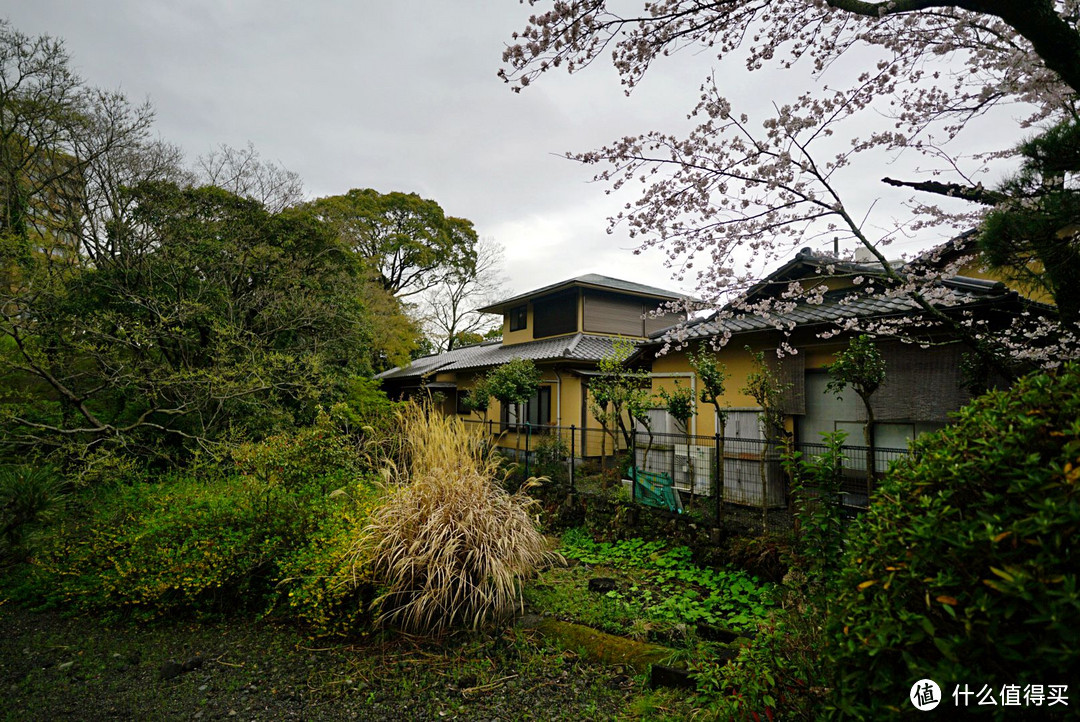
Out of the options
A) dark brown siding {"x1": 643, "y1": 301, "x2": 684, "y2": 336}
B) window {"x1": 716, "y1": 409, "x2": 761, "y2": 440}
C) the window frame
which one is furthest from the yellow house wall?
the window frame

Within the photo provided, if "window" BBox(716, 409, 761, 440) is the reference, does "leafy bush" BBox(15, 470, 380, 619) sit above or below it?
below

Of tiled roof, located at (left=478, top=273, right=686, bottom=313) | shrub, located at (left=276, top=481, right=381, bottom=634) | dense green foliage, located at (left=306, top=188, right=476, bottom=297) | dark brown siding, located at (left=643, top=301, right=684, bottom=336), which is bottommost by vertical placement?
shrub, located at (left=276, top=481, right=381, bottom=634)

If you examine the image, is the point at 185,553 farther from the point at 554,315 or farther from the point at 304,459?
the point at 554,315

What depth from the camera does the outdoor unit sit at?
21.0 ft

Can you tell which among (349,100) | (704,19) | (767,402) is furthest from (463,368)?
(704,19)

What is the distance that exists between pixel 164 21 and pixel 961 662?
27.1ft

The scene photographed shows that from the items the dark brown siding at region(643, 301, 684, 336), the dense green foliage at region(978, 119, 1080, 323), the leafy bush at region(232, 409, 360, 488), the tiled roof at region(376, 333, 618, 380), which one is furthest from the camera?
the dark brown siding at region(643, 301, 684, 336)

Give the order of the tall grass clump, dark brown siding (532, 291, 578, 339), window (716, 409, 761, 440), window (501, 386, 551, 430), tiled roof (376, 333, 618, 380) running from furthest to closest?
dark brown siding (532, 291, 578, 339), window (501, 386, 551, 430), tiled roof (376, 333, 618, 380), window (716, 409, 761, 440), the tall grass clump

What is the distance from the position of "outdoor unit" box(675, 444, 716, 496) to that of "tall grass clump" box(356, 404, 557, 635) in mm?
3095

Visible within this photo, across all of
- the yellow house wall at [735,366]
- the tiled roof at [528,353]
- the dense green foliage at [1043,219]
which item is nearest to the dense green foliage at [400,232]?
the tiled roof at [528,353]

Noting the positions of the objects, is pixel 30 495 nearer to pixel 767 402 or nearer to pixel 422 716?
pixel 422 716

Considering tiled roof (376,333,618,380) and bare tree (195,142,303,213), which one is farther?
tiled roof (376,333,618,380)

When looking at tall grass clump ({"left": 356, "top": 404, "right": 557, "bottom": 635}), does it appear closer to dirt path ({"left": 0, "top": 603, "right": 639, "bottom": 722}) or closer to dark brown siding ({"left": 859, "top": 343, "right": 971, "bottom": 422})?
dirt path ({"left": 0, "top": 603, "right": 639, "bottom": 722})

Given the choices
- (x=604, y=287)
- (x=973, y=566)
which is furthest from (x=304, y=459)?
(x=604, y=287)
